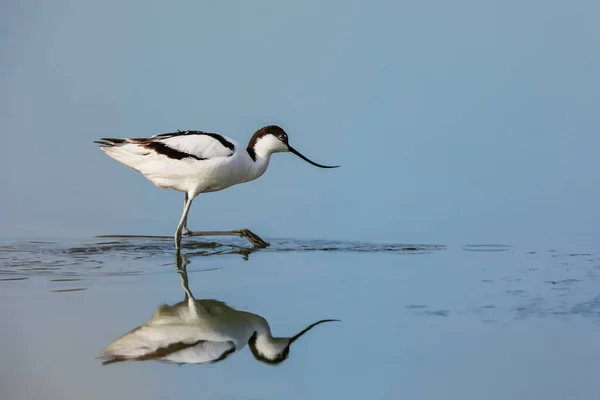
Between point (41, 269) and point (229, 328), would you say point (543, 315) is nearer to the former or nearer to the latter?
point (229, 328)

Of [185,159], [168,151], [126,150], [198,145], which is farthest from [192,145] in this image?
[126,150]

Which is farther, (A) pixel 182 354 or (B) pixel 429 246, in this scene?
(B) pixel 429 246

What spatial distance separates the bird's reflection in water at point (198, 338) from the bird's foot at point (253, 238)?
3955mm

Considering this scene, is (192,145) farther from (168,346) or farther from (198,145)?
(168,346)

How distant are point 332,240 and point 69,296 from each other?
4681 millimetres

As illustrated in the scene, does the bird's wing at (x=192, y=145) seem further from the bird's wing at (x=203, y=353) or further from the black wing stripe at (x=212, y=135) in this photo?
the bird's wing at (x=203, y=353)

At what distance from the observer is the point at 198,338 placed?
21.2 feet

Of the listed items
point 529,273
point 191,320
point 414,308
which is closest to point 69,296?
point 191,320

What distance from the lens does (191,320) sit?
6.96 m

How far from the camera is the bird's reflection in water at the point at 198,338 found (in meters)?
6.07

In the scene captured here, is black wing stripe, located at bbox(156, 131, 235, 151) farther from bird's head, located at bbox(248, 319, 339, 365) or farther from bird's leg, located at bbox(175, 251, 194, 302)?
bird's head, located at bbox(248, 319, 339, 365)

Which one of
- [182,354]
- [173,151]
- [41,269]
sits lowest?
[182,354]

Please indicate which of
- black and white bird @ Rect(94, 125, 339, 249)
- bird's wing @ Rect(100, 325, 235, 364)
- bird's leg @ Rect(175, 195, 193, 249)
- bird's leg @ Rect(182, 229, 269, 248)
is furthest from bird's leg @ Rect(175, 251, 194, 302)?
bird's wing @ Rect(100, 325, 235, 364)

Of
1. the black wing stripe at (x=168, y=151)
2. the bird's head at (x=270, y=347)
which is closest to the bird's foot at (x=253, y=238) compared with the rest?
the black wing stripe at (x=168, y=151)
